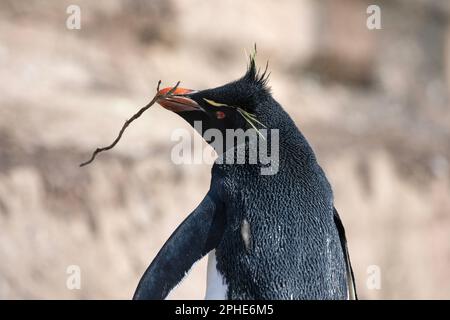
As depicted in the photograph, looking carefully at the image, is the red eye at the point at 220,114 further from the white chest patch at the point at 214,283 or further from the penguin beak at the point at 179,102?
the white chest patch at the point at 214,283

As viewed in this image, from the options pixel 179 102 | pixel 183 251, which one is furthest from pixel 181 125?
pixel 183 251

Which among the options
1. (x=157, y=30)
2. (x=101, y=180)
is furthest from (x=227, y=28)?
(x=101, y=180)

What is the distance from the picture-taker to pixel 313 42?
450cm

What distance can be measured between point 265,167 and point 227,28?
251 cm

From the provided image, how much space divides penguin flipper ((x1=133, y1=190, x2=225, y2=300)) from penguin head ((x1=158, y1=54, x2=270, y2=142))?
188 mm

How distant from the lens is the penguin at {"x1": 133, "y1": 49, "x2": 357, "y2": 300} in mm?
1592

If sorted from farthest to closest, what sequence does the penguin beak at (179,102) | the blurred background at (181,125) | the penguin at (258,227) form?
the blurred background at (181,125) < the penguin beak at (179,102) < the penguin at (258,227)

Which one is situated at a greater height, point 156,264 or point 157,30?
point 157,30

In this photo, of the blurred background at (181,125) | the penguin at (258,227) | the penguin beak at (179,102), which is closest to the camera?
the penguin at (258,227)

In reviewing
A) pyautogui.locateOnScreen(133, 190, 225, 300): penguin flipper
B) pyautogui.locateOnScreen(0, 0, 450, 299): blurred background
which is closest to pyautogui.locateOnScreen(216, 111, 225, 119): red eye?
pyautogui.locateOnScreen(133, 190, 225, 300): penguin flipper

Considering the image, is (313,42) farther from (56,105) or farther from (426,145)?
(56,105)

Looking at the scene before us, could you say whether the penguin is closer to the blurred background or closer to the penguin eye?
the penguin eye

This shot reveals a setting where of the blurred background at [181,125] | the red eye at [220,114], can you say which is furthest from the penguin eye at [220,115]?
the blurred background at [181,125]

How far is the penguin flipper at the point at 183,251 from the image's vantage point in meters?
1.61
